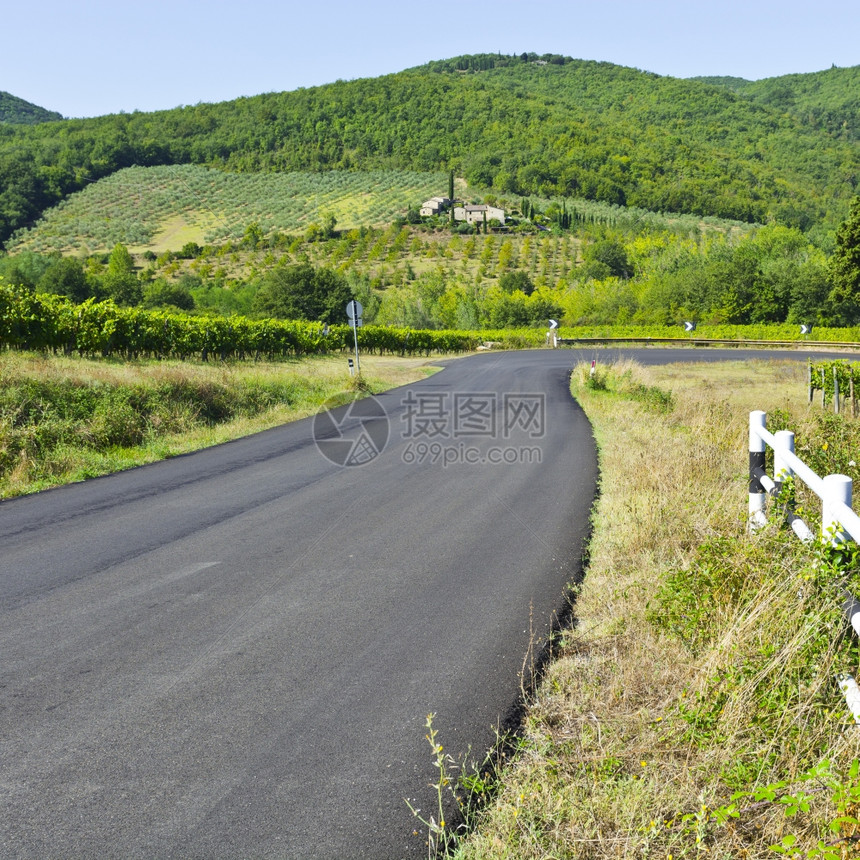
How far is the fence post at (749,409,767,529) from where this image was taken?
5332mm

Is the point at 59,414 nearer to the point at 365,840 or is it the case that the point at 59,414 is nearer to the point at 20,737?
the point at 20,737

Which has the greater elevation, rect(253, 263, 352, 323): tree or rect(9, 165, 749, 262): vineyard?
rect(9, 165, 749, 262): vineyard

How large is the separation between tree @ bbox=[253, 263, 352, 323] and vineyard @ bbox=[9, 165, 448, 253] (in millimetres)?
62801

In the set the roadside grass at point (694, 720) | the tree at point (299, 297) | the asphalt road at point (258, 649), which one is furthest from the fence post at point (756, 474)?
the tree at point (299, 297)

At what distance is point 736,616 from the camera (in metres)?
3.80

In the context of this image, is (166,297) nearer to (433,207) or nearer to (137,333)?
(137,333)

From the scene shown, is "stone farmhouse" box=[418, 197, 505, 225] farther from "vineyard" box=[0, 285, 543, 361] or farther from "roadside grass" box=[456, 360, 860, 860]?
"roadside grass" box=[456, 360, 860, 860]

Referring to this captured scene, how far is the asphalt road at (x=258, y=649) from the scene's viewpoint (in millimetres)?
2934

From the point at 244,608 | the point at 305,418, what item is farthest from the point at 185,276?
the point at 244,608

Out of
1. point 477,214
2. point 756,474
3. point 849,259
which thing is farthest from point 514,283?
point 756,474

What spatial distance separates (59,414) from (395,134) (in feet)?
656

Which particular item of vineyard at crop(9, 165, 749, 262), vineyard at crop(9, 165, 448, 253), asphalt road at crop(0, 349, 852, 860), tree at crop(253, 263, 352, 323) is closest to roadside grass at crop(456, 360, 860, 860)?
asphalt road at crop(0, 349, 852, 860)

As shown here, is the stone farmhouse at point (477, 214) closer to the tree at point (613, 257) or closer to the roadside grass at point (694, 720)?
the tree at point (613, 257)

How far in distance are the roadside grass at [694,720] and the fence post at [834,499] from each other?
0.13 m
